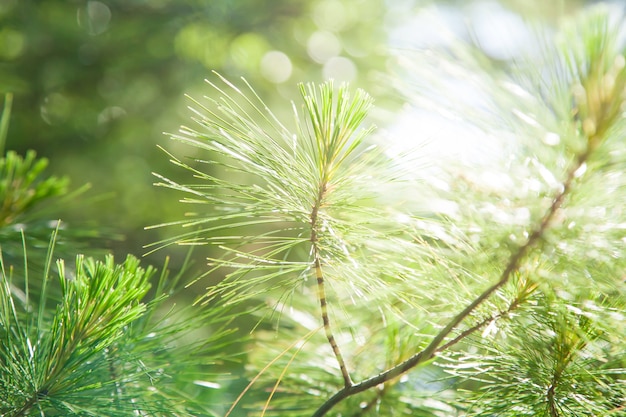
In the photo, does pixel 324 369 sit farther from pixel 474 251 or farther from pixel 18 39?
pixel 18 39

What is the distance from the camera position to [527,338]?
19.3 inches

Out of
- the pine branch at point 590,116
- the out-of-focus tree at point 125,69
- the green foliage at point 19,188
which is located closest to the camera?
the pine branch at point 590,116

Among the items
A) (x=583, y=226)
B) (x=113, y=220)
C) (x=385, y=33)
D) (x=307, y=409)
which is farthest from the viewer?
(x=385, y=33)

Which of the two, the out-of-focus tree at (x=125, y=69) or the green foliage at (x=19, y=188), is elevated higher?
the out-of-focus tree at (x=125, y=69)

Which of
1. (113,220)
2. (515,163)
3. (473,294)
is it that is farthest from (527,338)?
(113,220)

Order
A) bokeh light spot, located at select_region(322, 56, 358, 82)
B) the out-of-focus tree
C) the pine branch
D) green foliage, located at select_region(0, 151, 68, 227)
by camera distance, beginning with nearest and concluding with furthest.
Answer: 1. the pine branch
2. green foliage, located at select_region(0, 151, 68, 227)
3. the out-of-focus tree
4. bokeh light spot, located at select_region(322, 56, 358, 82)

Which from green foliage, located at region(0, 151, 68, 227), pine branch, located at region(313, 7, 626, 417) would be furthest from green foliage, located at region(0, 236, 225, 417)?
pine branch, located at region(313, 7, 626, 417)

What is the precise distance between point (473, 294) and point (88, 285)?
328mm

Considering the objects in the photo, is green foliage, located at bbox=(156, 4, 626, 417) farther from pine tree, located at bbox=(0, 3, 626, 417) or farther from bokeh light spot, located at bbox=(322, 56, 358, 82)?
bokeh light spot, located at bbox=(322, 56, 358, 82)

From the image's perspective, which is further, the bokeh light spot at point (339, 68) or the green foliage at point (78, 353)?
the bokeh light spot at point (339, 68)

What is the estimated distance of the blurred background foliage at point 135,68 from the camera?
1.59 meters

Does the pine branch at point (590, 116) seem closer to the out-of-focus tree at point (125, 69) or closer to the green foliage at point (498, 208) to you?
the green foliage at point (498, 208)

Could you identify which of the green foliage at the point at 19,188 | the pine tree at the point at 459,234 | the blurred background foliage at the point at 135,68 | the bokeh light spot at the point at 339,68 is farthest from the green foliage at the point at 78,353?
the bokeh light spot at the point at 339,68

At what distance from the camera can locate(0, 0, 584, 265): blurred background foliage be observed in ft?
5.20
